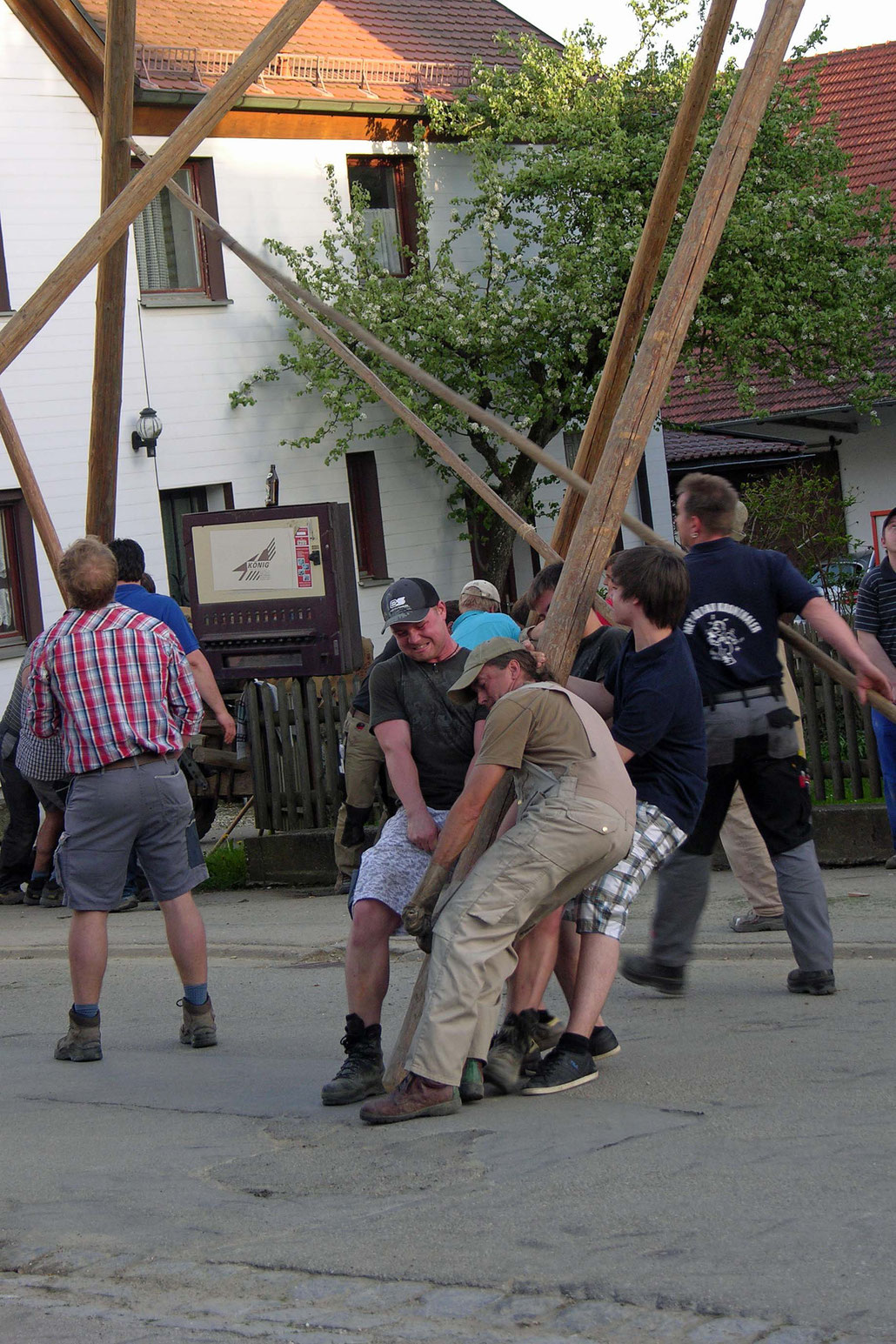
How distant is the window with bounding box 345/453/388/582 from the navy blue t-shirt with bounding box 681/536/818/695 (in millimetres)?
13475

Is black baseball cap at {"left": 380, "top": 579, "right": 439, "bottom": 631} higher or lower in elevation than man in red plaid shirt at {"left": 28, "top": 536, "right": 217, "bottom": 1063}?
higher

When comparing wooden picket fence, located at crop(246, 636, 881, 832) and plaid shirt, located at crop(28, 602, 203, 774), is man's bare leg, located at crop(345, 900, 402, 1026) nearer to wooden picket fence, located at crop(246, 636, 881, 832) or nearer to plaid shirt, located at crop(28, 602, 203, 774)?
plaid shirt, located at crop(28, 602, 203, 774)

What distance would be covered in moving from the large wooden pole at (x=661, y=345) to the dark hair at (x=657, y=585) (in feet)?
0.37

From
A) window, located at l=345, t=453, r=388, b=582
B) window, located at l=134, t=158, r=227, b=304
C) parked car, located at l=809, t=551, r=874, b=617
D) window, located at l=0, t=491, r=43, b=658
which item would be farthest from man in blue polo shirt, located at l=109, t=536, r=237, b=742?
window, located at l=345, t=453, r=388, b=582

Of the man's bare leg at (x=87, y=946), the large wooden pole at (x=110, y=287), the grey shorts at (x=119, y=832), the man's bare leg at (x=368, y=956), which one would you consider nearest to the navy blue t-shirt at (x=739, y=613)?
the man's bare leg at (x=368, y=956)

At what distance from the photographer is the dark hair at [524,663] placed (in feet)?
17.2

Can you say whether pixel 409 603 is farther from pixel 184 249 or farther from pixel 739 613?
pixel 184 249

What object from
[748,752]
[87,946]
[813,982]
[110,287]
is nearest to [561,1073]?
[813,982]

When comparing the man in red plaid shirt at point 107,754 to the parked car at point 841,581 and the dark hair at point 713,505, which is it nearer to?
the dark hair at point 713,505

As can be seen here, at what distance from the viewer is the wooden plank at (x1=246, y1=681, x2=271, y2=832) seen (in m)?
11.0

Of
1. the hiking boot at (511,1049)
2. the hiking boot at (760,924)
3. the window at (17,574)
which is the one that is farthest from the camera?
the window at (17,574)

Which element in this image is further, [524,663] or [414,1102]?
[524,663]

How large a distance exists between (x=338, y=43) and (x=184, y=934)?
16475mm

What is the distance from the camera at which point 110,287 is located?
8211mm
